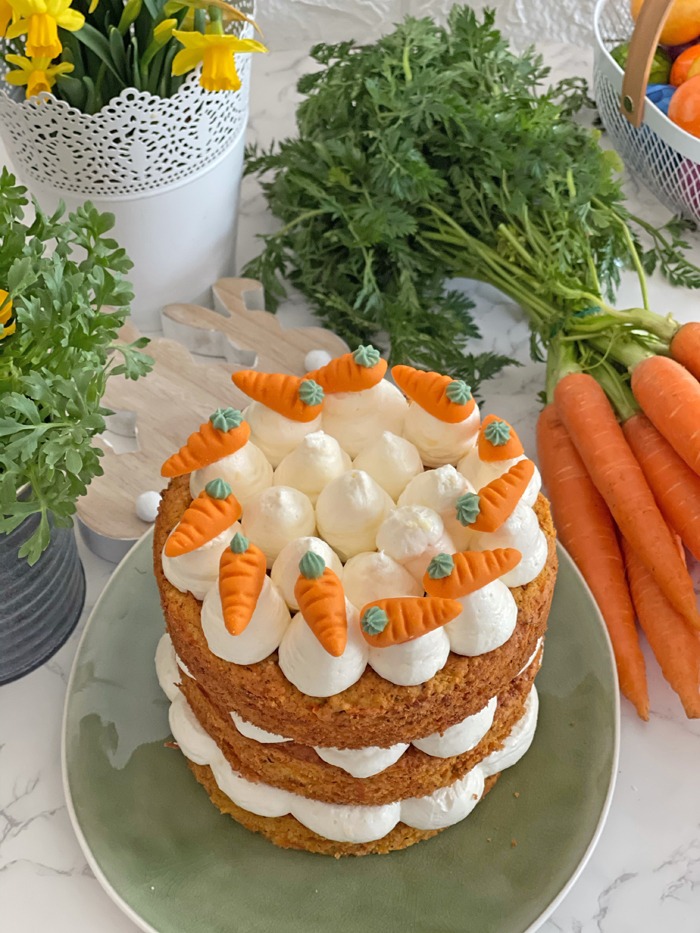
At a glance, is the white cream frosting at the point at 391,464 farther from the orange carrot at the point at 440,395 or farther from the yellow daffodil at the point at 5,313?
the yellow daffodil at the point at 5,313

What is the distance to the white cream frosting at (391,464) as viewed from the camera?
3.34ft

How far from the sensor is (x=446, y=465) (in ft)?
3.30

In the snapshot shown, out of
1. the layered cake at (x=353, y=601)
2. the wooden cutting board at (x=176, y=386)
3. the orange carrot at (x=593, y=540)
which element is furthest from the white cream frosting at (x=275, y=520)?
the orange carrot at (x=593, y=540)

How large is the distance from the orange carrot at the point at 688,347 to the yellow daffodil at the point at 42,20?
0.90 metres

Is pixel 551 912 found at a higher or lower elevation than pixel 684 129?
lower

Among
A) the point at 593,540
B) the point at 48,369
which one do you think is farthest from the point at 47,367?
the point at 593,540

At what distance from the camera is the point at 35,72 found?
1169 mm

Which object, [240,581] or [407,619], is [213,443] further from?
[407,619]

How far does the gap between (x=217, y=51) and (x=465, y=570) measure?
0.72m

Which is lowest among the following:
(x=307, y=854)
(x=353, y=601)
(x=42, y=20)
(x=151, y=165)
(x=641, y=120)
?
(x=307, y=854)

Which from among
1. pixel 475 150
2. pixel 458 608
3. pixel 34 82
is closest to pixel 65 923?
pixel 458 608

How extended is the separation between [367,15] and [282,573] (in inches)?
71.4

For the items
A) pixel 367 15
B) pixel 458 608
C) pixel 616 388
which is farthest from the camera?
pixel 367 15

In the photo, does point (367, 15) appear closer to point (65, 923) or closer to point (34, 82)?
point (34, 82)
